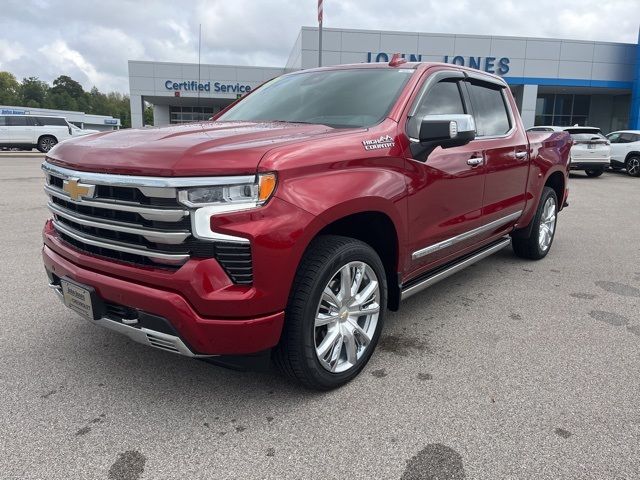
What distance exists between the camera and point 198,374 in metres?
3.02

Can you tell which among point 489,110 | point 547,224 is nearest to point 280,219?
point 489,110

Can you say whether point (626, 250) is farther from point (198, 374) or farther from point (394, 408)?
point (198, 374)

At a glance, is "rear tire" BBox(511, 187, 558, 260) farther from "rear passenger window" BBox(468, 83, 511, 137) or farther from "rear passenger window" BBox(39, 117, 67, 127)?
"rear passenger window" BBox(39, 117, 67, 127)

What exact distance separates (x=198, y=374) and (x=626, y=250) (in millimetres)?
5619

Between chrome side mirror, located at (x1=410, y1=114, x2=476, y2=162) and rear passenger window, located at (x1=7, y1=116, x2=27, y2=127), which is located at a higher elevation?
rear passenger window, located at (x1=7, y1=116, x2=27, y2=127)

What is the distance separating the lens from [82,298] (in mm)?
2566

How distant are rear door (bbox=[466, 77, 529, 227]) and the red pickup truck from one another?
0.99 ft

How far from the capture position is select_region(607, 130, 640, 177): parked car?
55.8 ft

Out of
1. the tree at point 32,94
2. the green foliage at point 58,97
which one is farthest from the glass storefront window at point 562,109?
the tree at point 32,94

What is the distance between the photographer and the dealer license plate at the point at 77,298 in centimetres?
253

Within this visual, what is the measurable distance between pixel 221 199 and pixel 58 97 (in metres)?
113

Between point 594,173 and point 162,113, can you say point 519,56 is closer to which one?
point 594,173

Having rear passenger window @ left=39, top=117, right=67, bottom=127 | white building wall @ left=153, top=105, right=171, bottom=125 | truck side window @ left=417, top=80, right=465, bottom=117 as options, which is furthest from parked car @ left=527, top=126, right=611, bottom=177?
white building wall @ left=153, top=105, right=171, bottom=125

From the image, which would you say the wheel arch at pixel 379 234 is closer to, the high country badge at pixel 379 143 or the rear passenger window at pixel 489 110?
the high country badge at pixel 379 143
